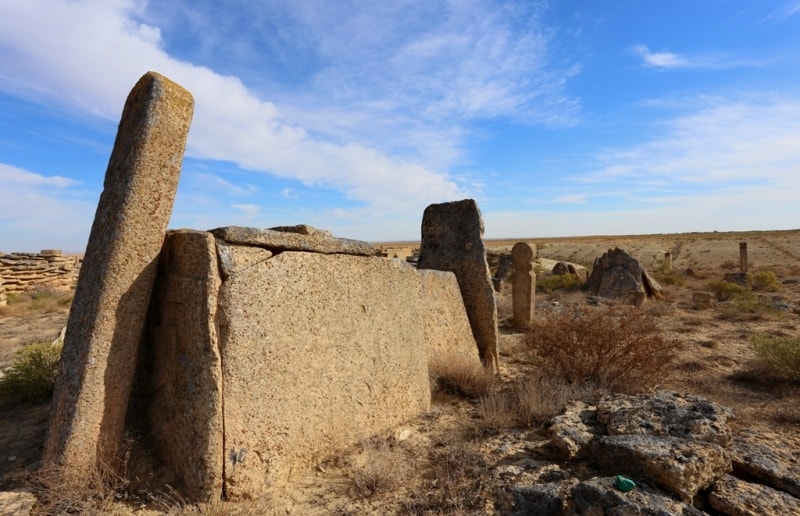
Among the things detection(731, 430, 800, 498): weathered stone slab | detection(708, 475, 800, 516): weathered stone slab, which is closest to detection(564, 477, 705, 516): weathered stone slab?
detection(708, 475, 800, 516): weathered stone slab

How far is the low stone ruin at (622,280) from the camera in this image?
12562mm

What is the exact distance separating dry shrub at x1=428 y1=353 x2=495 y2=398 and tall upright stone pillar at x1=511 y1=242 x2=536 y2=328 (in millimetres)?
4402

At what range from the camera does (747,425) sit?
425 centimetres

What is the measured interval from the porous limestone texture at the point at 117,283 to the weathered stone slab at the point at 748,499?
3516 millimetres

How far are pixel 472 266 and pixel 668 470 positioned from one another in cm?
366

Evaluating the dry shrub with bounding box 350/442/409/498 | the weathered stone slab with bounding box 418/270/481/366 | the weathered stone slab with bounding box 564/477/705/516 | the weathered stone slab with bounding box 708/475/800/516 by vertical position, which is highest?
the weathered stone slab with bounding box 418/270/481/366

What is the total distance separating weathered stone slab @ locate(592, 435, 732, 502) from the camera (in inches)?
99.3

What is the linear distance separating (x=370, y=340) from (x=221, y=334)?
1.39 m

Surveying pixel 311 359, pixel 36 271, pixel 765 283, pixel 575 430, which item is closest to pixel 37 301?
pixel 36 271

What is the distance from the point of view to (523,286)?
9.45 meters

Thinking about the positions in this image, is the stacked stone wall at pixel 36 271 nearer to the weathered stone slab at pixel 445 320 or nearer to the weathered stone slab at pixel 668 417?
the weathered stone slab at pixel 445 320

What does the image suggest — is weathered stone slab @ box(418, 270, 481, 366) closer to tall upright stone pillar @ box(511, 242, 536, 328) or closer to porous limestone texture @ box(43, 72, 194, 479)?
porous limestone texture @ box(43, 72, 194, 479)

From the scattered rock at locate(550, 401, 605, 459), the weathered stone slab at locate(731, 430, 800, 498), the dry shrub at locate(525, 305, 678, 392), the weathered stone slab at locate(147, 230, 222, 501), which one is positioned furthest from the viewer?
the dry shrub at locate(525, 305, 678, 392)

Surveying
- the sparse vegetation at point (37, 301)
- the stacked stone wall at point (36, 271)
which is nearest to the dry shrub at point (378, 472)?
the sparse vegetation at point (37, 301)
